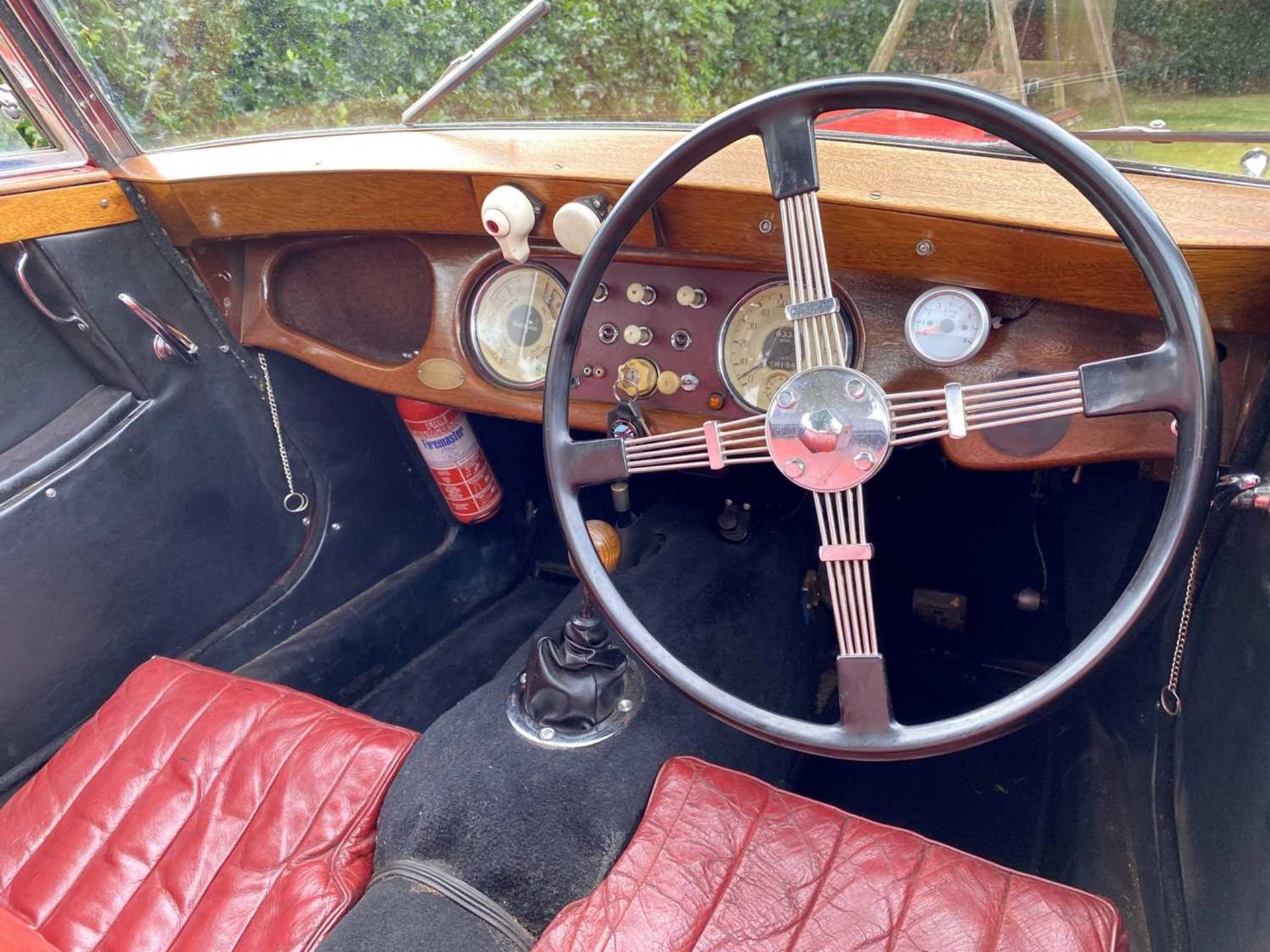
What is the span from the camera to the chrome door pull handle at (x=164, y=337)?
5.08ft

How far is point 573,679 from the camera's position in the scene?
1.26m

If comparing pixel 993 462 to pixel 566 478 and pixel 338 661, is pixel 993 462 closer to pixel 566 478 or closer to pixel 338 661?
pixel 566 478

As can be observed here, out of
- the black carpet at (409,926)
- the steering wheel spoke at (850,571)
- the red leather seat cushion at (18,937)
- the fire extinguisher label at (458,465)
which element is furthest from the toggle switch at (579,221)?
the red leather seat cushion at (18,937)

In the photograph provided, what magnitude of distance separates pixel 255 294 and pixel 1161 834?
1.84 meters

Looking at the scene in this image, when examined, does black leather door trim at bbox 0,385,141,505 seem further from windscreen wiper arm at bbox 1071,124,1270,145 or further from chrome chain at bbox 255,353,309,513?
windscreen wiper arm at bbox 1071,124,1270,145

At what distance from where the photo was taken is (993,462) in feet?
3.74

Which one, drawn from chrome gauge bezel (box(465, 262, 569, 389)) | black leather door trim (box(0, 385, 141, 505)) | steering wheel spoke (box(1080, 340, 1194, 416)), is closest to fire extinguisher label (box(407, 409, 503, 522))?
chrome gauge bezel (box(465, 262, 569, 389))

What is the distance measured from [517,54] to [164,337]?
0.83m

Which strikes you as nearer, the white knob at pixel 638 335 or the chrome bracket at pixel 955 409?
the chrome bracket at pixel 955 409

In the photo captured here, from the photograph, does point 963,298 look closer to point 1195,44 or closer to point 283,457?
point 1195,44

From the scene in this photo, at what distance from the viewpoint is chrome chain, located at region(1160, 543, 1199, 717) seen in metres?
1.13

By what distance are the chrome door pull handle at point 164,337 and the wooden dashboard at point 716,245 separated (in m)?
0.11

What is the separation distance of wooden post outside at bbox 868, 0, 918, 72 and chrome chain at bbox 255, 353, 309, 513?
129 centimetres

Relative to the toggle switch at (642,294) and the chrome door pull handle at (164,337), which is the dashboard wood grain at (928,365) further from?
the chrome door pull handle at (164,337)
